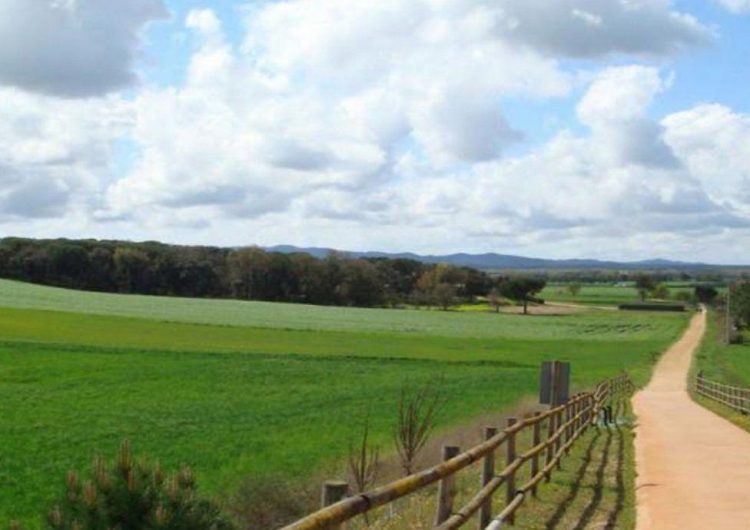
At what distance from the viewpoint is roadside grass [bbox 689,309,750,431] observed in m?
31.2

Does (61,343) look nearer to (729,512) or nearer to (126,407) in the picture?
(126,407)

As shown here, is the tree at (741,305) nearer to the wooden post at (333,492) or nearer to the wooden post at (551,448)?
the wooden post at (551,448)

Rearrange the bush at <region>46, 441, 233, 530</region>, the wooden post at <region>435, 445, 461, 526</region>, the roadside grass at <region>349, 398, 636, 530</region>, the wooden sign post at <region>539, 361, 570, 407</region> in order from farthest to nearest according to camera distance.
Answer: the wooden sign post at <region>539, 361, 570, 407</region> < the roadside grass at <region>349, 398, 636, 530</region> < the bush at <region>46, 441, 233, 530</region> < the wooden post at <region>435, 445, 461, 526</region>

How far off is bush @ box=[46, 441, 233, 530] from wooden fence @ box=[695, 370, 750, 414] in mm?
21749

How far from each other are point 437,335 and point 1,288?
37044mm

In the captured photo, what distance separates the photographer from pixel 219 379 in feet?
128

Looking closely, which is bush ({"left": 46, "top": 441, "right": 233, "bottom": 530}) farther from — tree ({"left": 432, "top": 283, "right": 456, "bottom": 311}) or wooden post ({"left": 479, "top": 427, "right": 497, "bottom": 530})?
tree ({"left": 432, "top": 283, "right": 456, "bottom": 311})

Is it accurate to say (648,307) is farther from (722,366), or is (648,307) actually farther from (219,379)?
(219,379)

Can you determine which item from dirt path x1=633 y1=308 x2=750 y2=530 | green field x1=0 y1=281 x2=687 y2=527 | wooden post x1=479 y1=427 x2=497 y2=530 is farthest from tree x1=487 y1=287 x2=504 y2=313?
wooden post x1=479 y1=427 x2=497 y2=530

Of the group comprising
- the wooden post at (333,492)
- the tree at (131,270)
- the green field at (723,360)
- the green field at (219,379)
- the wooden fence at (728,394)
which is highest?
the tree at (131,270)

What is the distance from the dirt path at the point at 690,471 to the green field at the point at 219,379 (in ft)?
19.1

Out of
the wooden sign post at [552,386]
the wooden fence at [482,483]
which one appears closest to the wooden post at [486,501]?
the wooden fence at [482,483]

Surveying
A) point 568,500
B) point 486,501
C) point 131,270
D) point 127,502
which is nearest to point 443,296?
point 131,270

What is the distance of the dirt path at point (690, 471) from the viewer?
12.3 meters
